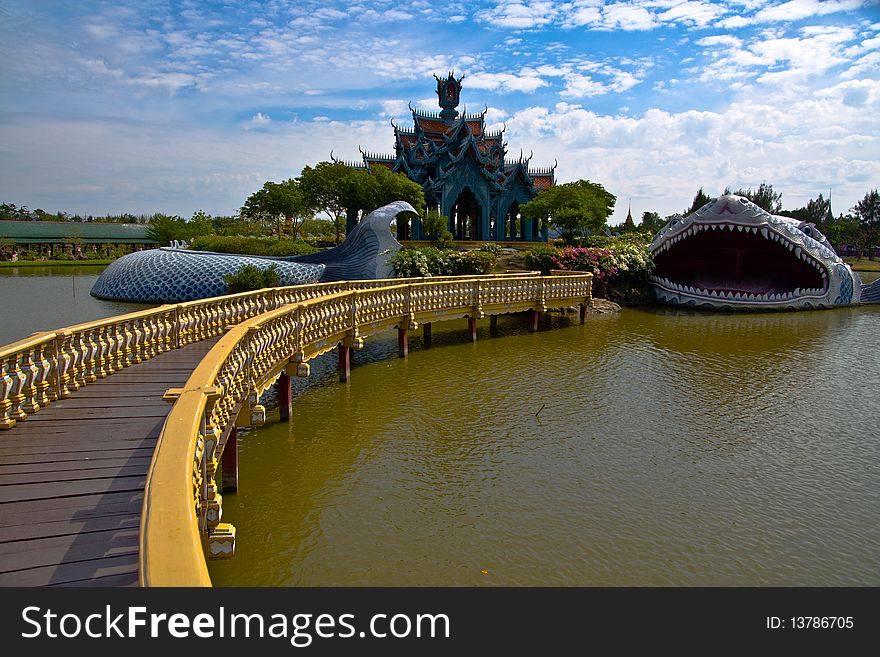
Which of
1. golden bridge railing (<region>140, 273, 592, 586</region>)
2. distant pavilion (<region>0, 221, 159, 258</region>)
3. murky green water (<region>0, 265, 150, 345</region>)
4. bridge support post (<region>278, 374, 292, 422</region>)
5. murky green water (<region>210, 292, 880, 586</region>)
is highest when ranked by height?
distant pavilion (<region>0, 221, 159, 258</region>)

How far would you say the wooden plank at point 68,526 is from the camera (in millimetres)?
4113

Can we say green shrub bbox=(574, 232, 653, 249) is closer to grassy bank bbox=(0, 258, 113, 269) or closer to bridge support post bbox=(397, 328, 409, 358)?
bridge support post bbox=(397, 328, 409, 358)

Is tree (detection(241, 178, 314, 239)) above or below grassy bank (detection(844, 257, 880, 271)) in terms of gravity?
above

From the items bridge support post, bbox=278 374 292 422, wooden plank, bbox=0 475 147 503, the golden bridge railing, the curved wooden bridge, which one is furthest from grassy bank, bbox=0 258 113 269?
wooden plank, bbox=0 475 147 503

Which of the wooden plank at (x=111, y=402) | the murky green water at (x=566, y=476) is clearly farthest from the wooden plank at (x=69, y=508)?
the wooden plank at (x=111, y=402)

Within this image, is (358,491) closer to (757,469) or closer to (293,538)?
(293,538)

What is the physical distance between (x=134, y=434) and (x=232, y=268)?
22860mm

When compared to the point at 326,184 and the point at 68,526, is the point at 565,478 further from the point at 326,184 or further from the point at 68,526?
the point at 326,184

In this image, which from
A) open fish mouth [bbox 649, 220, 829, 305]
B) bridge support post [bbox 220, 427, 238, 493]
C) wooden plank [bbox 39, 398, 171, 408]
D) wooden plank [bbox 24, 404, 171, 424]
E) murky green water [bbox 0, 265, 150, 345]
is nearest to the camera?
wooden plank [bbox 24, 404, 171, 424]

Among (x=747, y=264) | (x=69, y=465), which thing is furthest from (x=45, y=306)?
(x=747, y=264)

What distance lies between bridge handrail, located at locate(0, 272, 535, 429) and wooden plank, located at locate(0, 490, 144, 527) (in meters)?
1.96

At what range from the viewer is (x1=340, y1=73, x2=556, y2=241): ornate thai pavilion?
45.6 meters

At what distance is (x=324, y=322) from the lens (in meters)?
12.4
